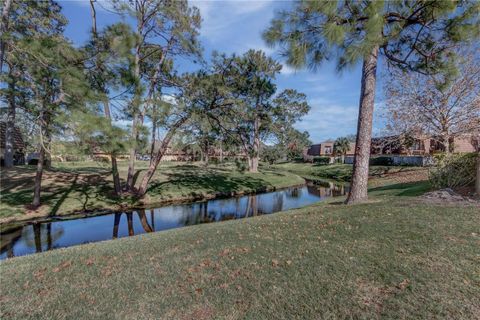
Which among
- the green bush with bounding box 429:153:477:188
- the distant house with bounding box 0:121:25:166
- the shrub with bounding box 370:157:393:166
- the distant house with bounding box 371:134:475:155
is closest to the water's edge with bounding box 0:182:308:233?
the distant house with bounding box 0:121:25:166

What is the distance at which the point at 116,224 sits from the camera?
32.2 ft

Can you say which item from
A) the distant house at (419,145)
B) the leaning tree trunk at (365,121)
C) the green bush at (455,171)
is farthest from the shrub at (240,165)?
the distant house at (419,145)

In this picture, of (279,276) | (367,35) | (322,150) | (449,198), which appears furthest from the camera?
(322,150)

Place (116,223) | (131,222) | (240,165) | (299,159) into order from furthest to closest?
(299,159)
(240,165)
(131,222)
(116,223)

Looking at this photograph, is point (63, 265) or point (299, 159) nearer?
point (63, 265)

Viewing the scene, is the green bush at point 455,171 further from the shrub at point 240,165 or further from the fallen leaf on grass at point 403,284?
the shrub at point 240,165

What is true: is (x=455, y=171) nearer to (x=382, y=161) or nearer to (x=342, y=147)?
(x=382, y=161)

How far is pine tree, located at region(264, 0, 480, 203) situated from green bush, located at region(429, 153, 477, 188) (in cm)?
346

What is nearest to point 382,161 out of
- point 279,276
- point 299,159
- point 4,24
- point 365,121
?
point 365,121

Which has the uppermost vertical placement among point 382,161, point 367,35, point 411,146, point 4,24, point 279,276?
point 4,24

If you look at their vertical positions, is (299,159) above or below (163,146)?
below

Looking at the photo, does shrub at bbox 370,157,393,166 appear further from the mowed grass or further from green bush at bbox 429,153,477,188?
the mowed grass

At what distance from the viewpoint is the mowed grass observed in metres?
2.60

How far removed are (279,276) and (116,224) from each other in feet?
28.0
